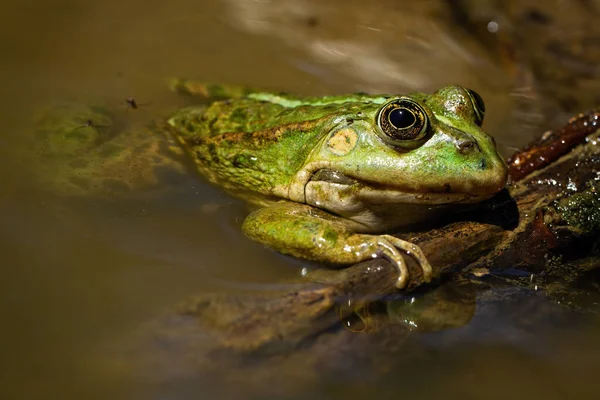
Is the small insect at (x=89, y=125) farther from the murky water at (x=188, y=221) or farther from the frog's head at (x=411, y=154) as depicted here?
the frog's head at (x=411, y=154)

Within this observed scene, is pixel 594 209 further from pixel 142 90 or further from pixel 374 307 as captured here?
pixel 142 90

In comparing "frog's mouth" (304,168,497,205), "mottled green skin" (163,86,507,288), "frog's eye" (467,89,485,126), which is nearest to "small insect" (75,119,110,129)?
"mottled green skin" (163,86,507,288)

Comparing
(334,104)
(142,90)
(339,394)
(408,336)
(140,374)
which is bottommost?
(140,374)

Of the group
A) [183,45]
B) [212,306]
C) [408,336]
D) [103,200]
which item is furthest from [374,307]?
[183,45]

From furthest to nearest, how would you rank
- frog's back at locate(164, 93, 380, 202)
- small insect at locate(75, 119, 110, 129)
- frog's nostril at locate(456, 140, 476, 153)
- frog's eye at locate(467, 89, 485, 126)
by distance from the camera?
small insect at locate(75, 119, 110, 129), frog's back at locate(164, 93, 380, 202), frog's eye at locate(467, 89, 485, 126), frog's nostril at locate(456, 140, 476, 153)

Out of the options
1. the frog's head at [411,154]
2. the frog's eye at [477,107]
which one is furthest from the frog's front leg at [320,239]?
the frog's eye at [477,107]

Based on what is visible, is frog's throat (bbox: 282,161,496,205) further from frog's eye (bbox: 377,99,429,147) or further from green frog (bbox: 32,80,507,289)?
frog's eye (bbox: 377,99,429,147)

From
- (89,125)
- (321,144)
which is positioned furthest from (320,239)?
(89,125)

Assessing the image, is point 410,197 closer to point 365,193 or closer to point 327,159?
point 365,193
